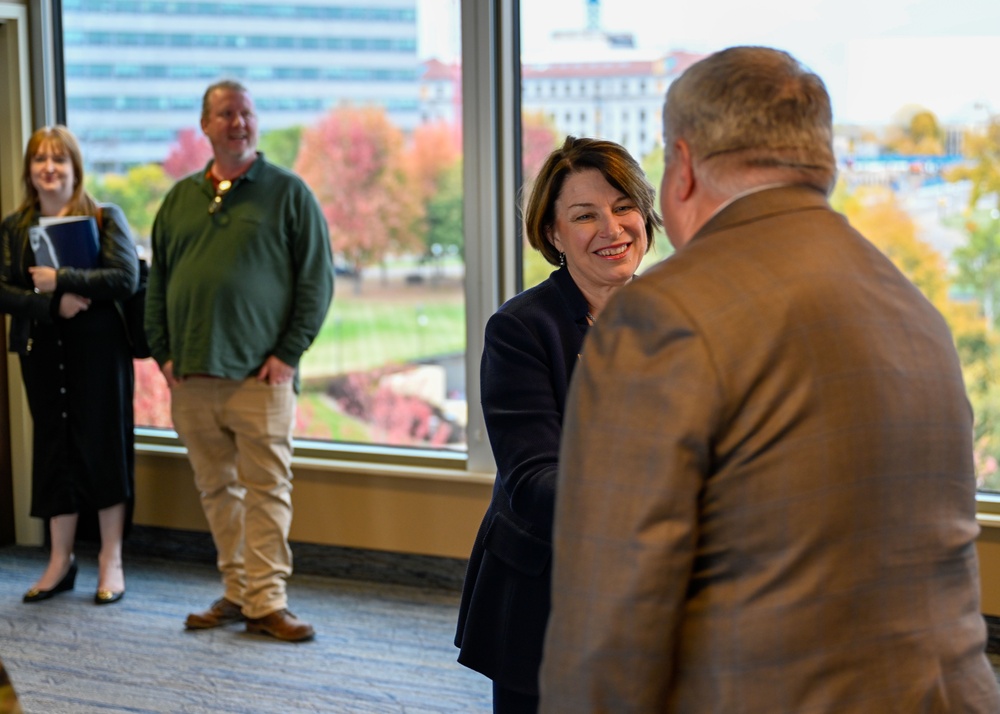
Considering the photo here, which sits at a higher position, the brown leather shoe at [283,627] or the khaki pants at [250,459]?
the khaki pants at [250,459]

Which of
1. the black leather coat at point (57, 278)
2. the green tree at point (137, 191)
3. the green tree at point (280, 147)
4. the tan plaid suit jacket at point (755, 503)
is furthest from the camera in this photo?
the green tree at point (137, 191)

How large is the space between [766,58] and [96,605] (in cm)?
374

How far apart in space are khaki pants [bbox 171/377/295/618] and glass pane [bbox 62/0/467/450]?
73 centimetres

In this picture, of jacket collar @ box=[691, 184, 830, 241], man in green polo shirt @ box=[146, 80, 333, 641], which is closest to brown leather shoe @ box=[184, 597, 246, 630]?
man in green polo shirt @ box=[146, 80, 333, 641]

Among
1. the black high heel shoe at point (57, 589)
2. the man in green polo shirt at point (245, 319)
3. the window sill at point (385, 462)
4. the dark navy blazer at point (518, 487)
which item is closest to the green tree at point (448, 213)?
the man in green polo shirt at point (245, 319)

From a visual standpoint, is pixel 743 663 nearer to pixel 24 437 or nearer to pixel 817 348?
pixel 817 348

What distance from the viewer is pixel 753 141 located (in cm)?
119

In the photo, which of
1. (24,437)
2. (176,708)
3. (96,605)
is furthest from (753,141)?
(24,437)

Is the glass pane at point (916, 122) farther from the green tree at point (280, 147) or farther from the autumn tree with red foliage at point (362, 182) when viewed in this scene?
the green tree at point (280, 147)

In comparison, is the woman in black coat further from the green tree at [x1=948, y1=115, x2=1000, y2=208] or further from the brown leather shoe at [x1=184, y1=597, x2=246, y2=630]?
the green tree at [x1=948, y1=115, x2=1000, y2=208]

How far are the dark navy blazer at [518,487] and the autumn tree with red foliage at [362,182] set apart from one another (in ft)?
8.75

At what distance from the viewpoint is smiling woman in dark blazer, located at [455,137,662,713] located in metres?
1.76

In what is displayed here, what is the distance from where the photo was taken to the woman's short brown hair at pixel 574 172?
6.49 feet

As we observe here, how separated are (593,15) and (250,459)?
2101mm
